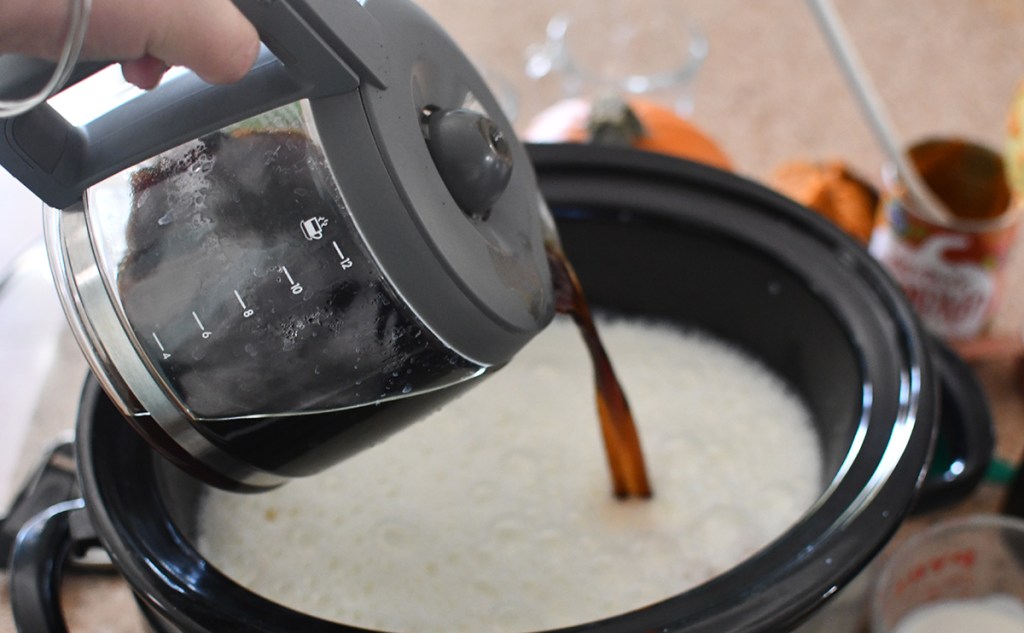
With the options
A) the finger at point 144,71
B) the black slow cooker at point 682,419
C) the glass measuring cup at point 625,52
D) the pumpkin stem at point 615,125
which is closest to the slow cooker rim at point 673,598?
the black slow cooker at point 682,419

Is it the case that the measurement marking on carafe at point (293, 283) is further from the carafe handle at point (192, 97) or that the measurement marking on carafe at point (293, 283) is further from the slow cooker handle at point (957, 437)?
the slow cooker handle at point (957, 437)

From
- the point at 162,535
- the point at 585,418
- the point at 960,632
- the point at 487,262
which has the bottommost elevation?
the point at 960,632

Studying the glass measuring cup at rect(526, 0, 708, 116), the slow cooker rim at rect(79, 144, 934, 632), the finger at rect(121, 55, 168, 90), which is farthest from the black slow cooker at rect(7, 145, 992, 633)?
the glass measuring cup at rect(526, 0, 708, 116)

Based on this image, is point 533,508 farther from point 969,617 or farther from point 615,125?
point 615,125

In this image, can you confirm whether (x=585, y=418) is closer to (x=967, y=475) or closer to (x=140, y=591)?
(x=967, y=475)

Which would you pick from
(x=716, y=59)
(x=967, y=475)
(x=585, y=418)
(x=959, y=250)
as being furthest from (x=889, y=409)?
(x=716, y=59)

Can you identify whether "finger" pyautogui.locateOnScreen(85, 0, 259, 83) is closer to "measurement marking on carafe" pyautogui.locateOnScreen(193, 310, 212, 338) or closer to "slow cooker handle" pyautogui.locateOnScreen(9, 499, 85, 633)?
"measurement marking on carafe" pyautogui.locateOnScreen(193, 310, 212, 338)
